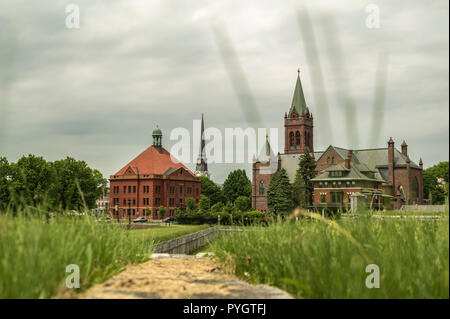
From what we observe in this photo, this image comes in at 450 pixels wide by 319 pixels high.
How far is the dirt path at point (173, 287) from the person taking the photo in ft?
15.2

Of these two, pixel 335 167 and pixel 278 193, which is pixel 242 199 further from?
pixel 335 167

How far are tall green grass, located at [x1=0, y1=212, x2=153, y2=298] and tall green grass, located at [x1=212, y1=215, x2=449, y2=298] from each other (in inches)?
79.1

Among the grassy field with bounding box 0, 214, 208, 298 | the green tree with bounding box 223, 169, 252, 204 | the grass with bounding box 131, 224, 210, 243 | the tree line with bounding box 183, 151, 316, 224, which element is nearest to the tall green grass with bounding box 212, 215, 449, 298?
the tree line with bounding box 183, 151, 316, 224

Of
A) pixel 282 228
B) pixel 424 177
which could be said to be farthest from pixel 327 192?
pixel 282 228

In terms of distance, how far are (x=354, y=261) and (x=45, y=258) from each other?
10.1 feet

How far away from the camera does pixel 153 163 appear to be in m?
86.7

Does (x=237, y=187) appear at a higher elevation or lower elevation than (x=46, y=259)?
higher

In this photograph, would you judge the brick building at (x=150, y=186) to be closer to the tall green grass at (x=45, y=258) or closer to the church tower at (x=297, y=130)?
the church tower at (x=297, y=130)

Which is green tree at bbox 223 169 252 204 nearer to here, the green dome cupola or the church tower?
the church tower

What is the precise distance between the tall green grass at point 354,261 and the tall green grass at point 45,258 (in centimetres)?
201

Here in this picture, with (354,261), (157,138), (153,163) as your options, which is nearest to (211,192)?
(157,138)

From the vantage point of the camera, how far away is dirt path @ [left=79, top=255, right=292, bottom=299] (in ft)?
15.2
